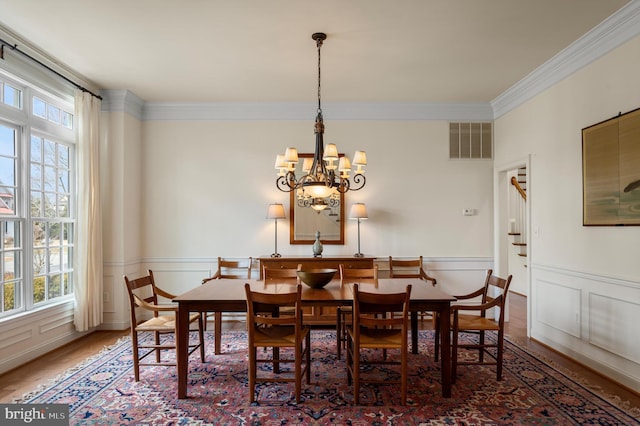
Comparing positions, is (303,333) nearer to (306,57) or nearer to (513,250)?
(306,57)

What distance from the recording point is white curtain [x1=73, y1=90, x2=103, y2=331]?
182 inches

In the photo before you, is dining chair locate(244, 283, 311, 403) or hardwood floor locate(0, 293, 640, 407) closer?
dining chair locate(244, 283, 311, 403)

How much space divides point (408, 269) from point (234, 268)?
2620 mm

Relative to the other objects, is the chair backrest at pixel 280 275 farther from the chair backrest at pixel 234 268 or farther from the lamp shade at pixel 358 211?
the lamp shade at pixel 358 211

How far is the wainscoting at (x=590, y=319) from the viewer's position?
329 centimetres

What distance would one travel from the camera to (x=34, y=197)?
419 cm

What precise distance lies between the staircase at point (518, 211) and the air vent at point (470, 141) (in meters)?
2.85

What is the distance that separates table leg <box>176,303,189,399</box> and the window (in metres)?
2.01

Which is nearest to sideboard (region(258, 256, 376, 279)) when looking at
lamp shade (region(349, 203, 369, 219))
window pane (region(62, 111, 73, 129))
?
lamp shade (region(349, 203, 369, 219))

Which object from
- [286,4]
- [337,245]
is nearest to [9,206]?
[286,4]

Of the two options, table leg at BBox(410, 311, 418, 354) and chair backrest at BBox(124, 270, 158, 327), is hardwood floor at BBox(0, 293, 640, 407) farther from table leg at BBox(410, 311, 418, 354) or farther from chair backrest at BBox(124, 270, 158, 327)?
table leg at BBox(410, 311, 418, 354)

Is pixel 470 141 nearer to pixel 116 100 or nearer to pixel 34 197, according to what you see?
pixel 116 100

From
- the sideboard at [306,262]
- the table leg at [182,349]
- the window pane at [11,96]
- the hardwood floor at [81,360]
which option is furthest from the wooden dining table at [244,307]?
the window pane at [11,96]

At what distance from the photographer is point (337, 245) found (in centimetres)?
573
